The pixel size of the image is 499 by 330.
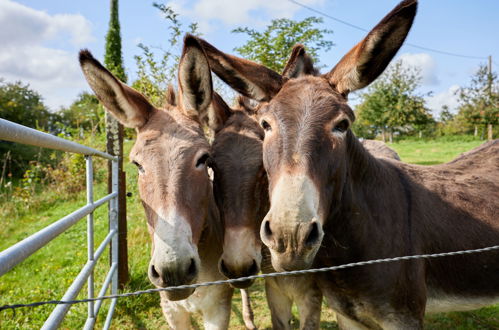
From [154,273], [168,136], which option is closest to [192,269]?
[154,273]

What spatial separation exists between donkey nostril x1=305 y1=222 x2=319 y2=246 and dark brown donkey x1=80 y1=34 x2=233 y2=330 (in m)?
0.74

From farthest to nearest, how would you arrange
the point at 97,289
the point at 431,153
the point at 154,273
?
the point at 431,153 < the point at 97,289 < the point at 154,273

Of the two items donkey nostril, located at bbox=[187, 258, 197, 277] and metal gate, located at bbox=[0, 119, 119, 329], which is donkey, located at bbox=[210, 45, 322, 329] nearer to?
donkey nostril, located at bbox=[187, 258, 197, 277]

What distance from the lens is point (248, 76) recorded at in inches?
94.7

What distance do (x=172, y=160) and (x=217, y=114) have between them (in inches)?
34.5

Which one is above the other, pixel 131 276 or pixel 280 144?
pixel 280 144

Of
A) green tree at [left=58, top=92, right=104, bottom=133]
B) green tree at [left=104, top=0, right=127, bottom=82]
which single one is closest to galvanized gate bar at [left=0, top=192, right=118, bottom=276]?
green tree at [left=58, top=92, right=104, bottom=133]

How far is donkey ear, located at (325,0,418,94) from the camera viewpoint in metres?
1.95

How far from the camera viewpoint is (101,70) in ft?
7.80

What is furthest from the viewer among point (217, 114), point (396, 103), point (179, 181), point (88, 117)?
point (396, 103)

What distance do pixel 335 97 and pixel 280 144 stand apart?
51 centimetres

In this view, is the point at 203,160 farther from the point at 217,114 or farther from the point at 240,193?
the point at 217,114

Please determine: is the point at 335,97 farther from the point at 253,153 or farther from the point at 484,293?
the point at 484,293

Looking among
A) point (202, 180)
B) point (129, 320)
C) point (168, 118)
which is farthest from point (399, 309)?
point (129, 320)
